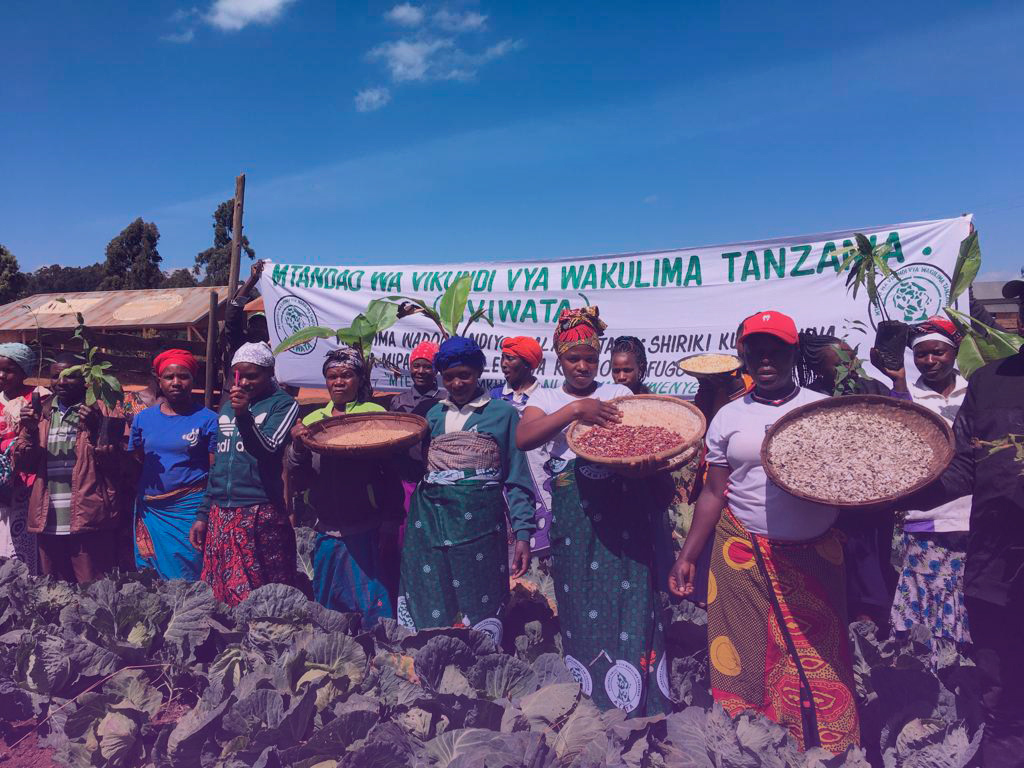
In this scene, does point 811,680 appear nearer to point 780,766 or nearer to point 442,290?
point 780,766

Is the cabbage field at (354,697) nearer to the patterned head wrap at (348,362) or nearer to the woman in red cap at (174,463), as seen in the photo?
the woman in red cap at (174,463)

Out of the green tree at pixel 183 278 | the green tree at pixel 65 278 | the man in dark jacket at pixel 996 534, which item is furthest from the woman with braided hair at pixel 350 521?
the green tree at pixel 65 278

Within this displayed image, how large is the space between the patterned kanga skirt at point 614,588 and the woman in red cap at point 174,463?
79.8 inches

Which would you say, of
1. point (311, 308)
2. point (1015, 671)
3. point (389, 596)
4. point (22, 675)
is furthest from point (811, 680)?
point (311, 308)

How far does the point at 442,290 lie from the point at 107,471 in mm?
3157

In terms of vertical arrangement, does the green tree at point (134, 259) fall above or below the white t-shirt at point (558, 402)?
above

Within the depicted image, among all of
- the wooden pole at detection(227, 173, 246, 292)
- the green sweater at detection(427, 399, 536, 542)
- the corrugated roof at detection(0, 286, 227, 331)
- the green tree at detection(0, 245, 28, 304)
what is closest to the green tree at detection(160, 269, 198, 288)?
the green tree at detection(0, 245, 28, 304)

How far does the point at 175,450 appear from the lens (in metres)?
3.51

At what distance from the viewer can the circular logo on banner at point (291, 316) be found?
21.5 ft

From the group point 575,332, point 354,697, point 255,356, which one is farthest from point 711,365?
point 354,697

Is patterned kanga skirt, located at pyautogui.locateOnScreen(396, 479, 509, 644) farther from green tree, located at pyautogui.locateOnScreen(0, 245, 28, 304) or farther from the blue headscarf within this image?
green tree, located at pyautogui.locateOnScreen(0, 245, 28, 304)

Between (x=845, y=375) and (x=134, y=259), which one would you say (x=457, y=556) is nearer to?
(x=845, y=375)

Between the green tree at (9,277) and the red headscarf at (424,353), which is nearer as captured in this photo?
the red headscarf at (424,353)

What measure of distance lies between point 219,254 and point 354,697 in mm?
25052
